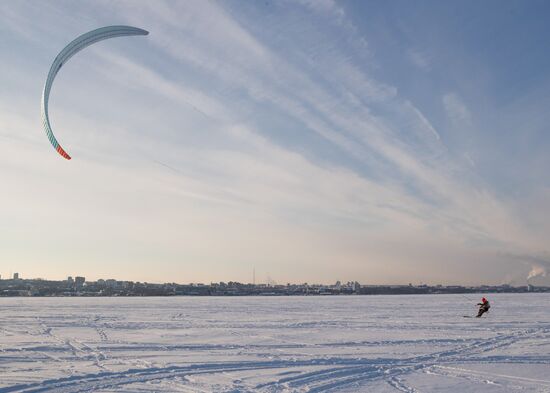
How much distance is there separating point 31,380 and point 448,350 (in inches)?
370

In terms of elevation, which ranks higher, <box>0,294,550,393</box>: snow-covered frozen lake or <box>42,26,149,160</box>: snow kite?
<box>42,26,149,160</box>: snow kite

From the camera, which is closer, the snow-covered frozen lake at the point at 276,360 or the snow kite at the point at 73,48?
the snow-covered frozen lake at the point at 276,360

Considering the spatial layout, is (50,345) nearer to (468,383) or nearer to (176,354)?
(176,354)

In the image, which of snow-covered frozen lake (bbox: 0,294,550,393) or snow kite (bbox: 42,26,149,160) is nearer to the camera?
snow-covered frozen lake (bbox: 0,294,550,393)

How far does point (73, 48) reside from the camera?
12.9 meters

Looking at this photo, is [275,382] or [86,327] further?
[86,327]

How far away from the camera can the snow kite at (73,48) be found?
12.0 m

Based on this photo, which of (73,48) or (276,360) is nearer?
(276,360)

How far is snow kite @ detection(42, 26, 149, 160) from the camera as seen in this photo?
12039mm

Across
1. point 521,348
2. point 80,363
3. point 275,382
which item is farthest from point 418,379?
point 80,363

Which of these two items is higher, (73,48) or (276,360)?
(73,48)

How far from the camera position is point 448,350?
12.2 m

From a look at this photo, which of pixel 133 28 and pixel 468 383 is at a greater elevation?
pixel 133 28

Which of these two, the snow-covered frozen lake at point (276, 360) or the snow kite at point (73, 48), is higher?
the snow kite at point (73, 48)
